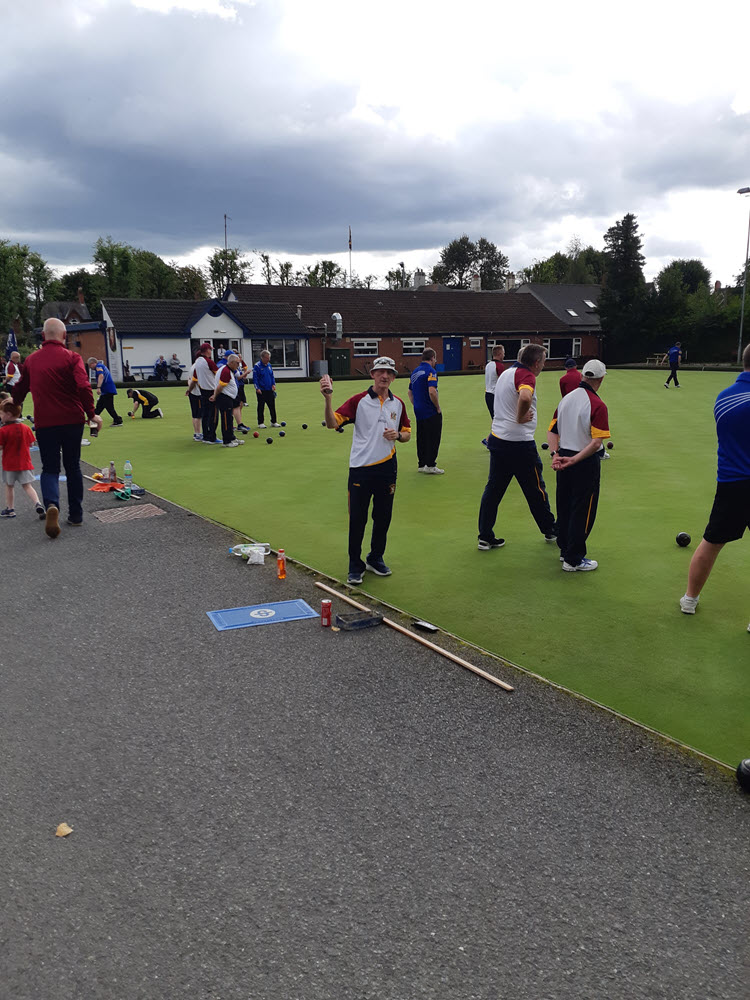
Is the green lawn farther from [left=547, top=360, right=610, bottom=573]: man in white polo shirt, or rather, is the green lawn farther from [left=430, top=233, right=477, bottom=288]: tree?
[left=430, top=233, right=477, bottom=288]: tree

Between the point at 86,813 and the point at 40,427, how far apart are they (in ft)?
22.3

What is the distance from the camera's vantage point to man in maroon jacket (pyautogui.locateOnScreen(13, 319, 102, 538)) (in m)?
9.16

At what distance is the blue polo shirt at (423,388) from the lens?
40.2ft

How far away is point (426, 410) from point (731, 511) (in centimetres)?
752

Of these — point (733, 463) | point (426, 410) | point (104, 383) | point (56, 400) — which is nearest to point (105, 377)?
point (104, 383)

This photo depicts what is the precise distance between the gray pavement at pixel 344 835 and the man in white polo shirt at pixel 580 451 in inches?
90.8

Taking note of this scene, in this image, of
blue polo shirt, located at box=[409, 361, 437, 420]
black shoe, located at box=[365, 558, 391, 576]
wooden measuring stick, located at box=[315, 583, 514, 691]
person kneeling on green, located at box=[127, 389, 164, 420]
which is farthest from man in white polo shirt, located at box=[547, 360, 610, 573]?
person kneeling on green, located at box=[127, 389, 164, 420]

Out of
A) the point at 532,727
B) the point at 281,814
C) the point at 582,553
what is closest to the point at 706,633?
the point at 582,553

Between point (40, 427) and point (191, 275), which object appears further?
point (191, 275)

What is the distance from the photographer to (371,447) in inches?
279

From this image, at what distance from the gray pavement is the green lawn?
540 millimetres

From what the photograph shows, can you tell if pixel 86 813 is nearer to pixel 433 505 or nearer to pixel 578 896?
pixel 578 896

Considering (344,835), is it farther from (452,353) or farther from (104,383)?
(452,353)

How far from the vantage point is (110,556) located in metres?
8.27
